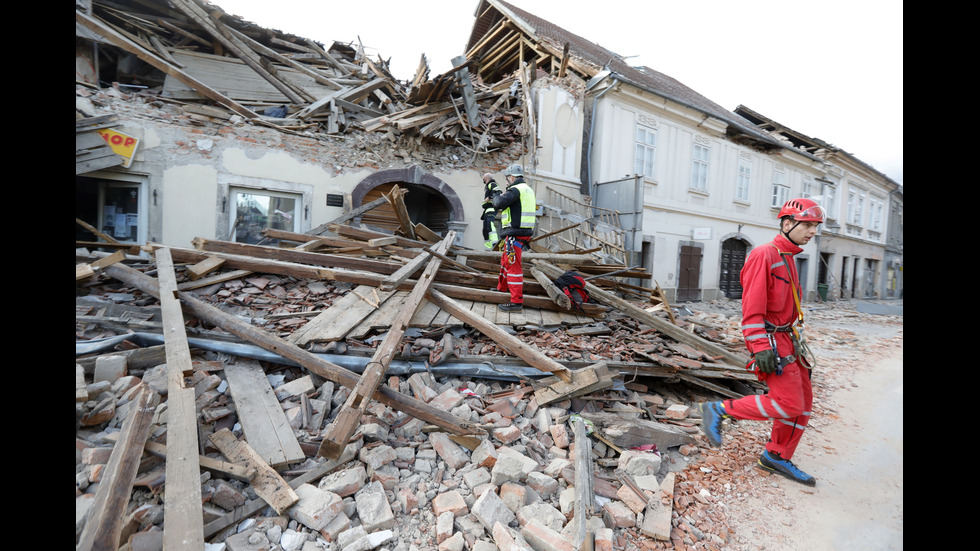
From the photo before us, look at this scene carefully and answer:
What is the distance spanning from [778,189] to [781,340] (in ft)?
61.1

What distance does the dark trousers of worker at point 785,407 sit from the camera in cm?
286

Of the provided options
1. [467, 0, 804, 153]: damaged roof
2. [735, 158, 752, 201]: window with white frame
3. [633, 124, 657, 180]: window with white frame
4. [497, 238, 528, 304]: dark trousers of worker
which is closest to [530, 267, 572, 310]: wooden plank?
[497, 238, 528, 304]: dark trousers of worker

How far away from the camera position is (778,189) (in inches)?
685

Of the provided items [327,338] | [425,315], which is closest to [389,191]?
[425,315]

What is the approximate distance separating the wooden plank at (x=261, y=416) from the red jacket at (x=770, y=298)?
3.38 m

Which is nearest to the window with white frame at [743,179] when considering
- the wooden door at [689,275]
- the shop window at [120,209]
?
the wooden door at [689,275]

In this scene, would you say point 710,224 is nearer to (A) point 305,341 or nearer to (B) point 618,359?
(B) point 618,359

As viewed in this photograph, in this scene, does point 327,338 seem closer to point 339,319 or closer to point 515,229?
point 339,319

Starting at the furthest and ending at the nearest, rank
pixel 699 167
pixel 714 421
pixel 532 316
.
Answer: pixel 699 167
pixel 532 316
pixel 714 421

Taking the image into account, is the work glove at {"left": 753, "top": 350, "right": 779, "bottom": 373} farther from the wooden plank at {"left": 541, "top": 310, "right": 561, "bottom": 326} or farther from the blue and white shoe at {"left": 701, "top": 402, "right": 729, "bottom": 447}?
the wooden plank at {"left": 541, "top": 310, "right": 561, "bottom": 326}

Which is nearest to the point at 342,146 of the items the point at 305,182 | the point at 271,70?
the point at 305,182

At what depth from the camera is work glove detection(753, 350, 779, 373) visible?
281cm

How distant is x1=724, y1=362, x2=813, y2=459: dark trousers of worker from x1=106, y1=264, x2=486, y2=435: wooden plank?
210 centimetres
